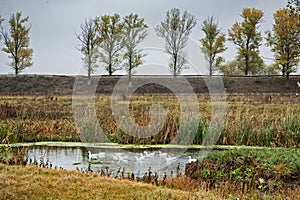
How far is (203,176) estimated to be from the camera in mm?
8148

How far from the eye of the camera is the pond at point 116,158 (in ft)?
29.7

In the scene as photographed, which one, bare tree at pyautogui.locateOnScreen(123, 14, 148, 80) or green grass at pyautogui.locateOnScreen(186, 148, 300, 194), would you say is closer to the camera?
green grass at pyautogui.locateOnScreen(186, 148, 300, 194)

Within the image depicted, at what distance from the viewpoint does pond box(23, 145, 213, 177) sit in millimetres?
9062

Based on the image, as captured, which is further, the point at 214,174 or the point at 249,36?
the point at 249,36

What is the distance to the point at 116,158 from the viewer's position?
32.9 feet

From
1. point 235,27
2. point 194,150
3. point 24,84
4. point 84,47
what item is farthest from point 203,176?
point 235,27

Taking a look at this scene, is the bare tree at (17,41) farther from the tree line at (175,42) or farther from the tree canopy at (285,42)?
the tree canopy at (285,42)

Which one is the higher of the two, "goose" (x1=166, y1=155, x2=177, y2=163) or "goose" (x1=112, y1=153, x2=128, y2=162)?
"goose" (x1=112, y1=153, x2=128, y2=162)

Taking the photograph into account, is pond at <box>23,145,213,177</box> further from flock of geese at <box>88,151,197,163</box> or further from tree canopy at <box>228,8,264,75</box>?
tree canopy at <box>228,8,264,75</box>

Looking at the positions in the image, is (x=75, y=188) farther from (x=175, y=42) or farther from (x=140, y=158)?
(x=175, y=42)

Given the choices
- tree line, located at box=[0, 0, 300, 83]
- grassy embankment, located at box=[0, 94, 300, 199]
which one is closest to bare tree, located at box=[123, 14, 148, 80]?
tree line, located at box=[0, 0, 300, 83]

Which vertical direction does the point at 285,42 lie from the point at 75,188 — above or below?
above

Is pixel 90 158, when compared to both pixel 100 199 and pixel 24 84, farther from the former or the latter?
pixel 24 84

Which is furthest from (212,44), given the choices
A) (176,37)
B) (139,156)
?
(139,156)
